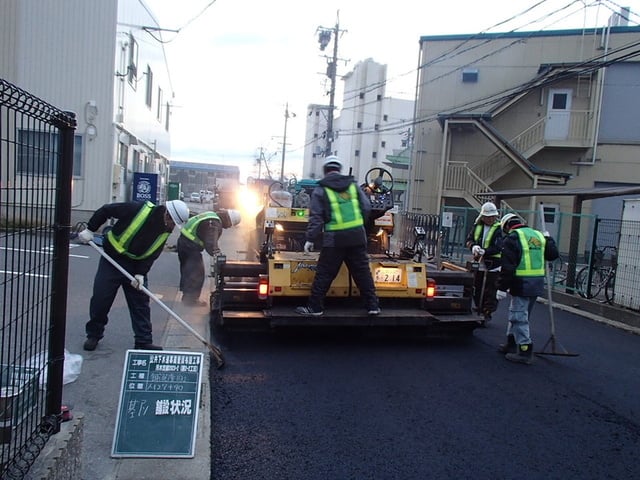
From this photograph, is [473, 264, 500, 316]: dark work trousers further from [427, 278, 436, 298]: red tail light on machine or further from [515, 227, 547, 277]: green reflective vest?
[515, 227, 547, 277]: green reflective vest

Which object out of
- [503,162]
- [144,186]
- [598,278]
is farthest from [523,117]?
[144,186]

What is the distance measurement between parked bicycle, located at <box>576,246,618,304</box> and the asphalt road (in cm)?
381

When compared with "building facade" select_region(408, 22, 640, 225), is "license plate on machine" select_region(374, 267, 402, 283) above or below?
below

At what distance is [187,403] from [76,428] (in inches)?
29.5

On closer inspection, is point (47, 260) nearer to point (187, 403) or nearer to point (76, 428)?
point (76, 428)

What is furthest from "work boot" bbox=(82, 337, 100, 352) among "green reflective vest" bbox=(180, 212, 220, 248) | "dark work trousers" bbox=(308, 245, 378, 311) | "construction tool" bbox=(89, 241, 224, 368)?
"green reflective vest" bbox=(180, 212, 220, 248)

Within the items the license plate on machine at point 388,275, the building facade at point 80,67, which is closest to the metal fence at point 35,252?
the license plate on machine at point 388,275

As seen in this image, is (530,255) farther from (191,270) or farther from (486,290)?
(191,270)

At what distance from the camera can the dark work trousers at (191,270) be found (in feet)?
27.8

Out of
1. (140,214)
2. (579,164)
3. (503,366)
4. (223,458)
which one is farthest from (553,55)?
(223,458)

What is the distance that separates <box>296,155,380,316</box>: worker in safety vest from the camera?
6.15 metres

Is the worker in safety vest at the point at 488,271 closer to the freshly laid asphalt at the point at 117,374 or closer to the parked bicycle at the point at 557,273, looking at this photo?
the freshly laid asphalt at the point at 117,374

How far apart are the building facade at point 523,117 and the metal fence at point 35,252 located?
62.6ft

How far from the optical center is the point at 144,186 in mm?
19844
